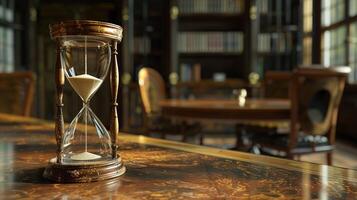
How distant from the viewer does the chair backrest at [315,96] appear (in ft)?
7.49

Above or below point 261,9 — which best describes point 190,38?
below

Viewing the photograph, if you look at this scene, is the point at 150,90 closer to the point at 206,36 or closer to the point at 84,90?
the point at 206,36

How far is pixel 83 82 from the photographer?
58 centimetres

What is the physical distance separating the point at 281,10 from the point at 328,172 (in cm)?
531

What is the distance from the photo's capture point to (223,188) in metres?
0.49

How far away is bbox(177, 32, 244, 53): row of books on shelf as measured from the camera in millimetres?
5531

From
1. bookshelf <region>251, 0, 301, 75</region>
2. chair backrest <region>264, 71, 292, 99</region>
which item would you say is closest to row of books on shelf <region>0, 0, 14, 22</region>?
bookshelf <region>251, 0, 301, 75</region>

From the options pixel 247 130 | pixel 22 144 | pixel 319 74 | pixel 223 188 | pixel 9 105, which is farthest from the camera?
pixel 247 130

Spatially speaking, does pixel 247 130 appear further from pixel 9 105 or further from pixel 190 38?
pixel 190 38

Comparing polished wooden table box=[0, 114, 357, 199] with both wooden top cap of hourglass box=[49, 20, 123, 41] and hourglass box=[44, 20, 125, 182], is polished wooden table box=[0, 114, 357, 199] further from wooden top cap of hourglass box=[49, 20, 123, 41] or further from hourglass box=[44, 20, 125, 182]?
wooden top cap of hourglass box=[49, 20, 123, 41]

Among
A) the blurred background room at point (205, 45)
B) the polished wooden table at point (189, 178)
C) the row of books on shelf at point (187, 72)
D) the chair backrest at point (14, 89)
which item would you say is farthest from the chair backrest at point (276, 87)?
the polished wooden table at point (189, 178)

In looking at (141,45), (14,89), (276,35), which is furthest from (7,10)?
(276,35)

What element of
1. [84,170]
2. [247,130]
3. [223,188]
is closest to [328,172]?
[223,188]

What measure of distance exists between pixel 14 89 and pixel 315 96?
Answer: 1888mm
